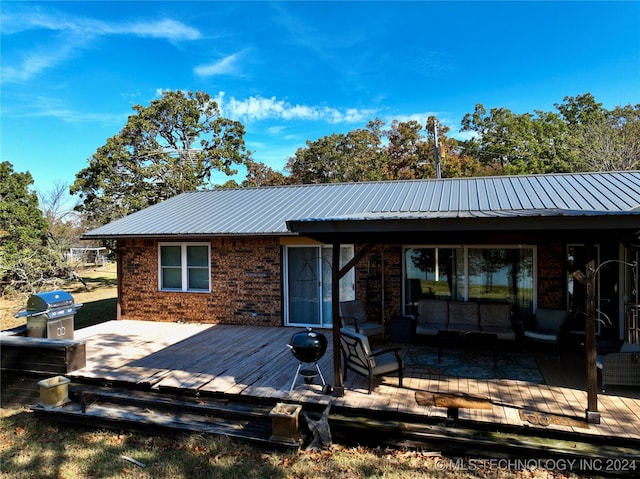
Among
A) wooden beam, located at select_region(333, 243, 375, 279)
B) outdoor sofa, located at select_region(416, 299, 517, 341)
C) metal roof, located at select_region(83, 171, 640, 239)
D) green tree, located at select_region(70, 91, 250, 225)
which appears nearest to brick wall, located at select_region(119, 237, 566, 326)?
metal roof, located at select_region(83, 171, 640, 239)

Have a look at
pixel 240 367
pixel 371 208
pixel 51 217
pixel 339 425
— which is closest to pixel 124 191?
pixel 51 217

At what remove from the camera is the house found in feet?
24.3

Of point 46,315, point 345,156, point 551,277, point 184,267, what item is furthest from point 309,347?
point 345,156

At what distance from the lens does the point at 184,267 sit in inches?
385

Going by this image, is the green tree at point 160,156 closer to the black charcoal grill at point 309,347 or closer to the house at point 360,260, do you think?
the house at point 360,260

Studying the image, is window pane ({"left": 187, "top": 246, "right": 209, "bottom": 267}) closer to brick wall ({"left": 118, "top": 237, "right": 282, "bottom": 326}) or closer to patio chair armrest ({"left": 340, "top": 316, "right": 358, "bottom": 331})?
brick wall ({"left": 118, "top": 237, "right": 282, "bottom": 326})

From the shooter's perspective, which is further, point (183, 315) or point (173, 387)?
point (183, 315)

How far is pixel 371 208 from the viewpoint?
9.25 meters

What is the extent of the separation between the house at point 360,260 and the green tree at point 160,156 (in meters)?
9.82

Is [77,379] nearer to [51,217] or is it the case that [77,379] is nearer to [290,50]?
[290,50]

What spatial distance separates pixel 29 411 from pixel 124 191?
1651 centimetres

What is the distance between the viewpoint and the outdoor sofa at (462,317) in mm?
6859

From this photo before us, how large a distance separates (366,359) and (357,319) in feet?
9.22

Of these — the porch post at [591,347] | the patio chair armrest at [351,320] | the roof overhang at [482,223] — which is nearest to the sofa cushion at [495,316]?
the patio chair armrest at [351,320]
